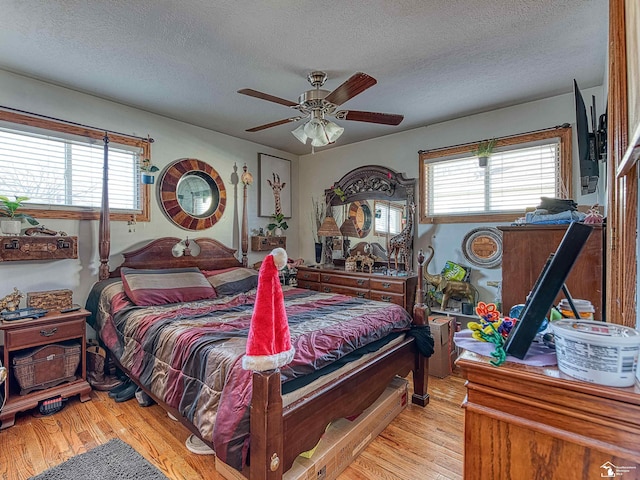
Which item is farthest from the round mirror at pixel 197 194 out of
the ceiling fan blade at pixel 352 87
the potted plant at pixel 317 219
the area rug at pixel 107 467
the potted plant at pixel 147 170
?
the area rug at pixel 107 467

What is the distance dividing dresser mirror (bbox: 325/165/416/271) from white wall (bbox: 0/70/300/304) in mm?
1299

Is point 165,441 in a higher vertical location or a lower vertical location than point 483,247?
lower

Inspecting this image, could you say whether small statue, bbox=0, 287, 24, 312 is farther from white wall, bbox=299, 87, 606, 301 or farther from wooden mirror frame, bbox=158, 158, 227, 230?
white wall, bbox=299, 87, 606, 301

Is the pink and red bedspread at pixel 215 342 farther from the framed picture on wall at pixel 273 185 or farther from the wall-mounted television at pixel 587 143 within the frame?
the framed picture on wall at pixel 273 185

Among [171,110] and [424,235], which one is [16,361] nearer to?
[171,110]

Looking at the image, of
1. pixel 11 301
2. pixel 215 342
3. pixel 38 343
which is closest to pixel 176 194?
pixel 11 301

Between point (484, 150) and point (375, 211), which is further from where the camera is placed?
point (375, 211)

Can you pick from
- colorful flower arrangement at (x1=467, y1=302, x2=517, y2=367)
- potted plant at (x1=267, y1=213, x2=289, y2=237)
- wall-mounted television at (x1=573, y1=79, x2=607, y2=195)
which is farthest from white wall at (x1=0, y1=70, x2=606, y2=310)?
colorful flower arrangement at (x1=467, y1=302, x2=517, y2=367)

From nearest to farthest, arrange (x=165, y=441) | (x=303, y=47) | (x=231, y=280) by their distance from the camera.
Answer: (x=165, y=441) → (x=303, y=47) → (x=231, y=280)

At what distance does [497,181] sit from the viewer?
3.35 metres

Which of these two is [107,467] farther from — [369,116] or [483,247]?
[483,247]

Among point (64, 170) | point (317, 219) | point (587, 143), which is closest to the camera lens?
point (587, 143)

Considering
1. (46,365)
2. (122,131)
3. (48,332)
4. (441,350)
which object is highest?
(122,131)

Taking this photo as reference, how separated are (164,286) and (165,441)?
1.31 m
